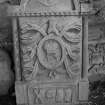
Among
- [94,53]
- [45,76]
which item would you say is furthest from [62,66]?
[94,53]

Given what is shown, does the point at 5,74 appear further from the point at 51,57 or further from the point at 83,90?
the point at 83,90

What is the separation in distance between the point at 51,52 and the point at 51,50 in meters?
0.02

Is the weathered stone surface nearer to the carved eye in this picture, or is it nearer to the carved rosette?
the carved rosette

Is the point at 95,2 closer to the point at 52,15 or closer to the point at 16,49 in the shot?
the point at 52,15

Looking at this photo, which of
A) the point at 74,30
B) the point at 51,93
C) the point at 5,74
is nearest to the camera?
the point at 74,30

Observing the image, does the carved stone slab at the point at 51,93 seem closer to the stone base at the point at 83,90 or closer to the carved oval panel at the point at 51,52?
the stone base at the point at 83,90

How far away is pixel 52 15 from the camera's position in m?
2.45

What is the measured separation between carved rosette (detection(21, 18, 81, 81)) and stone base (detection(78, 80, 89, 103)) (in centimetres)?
15

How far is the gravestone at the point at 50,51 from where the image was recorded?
2432 millimetres

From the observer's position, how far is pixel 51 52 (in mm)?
2539

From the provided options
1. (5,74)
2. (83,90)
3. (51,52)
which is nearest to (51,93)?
(83,90)

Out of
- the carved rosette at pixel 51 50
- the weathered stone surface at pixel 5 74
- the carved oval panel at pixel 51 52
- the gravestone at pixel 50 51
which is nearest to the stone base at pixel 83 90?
the gravestone at pixel 50 51

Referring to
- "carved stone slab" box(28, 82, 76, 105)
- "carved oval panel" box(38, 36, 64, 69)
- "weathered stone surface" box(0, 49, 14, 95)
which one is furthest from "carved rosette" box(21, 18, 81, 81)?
"weathered stone surface" box(0, 49, 14, 95)

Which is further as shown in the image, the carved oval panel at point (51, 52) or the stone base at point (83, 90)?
the stone base at point (83, 90)
